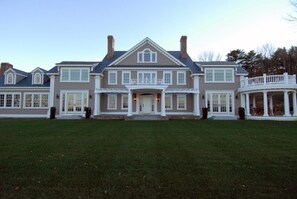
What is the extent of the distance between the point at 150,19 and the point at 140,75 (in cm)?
709

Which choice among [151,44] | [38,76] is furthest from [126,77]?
[38,76]

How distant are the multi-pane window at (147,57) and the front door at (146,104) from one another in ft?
13.8

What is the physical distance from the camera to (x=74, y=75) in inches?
971

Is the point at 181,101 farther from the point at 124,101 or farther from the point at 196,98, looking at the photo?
the point at 124,101

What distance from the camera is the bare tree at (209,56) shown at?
5003 cm

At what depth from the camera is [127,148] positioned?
718 cm

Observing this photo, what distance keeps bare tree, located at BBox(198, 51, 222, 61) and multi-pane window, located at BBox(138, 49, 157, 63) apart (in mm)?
28628

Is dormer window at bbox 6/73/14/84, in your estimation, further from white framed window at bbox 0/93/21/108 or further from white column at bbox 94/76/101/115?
white column at bbox 94/76/101/115

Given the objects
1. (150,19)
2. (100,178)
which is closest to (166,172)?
(100,178)

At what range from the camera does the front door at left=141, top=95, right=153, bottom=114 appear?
24969 millimetres

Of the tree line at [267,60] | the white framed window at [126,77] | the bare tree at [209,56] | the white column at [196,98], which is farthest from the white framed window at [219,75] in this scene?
the bare tree at [209,56]

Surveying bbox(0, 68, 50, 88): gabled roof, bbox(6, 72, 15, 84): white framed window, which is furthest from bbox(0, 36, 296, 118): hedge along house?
bbox(6, 72, 15, 84): white framed window

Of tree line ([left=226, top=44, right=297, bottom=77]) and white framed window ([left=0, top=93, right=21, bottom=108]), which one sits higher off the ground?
tree line ([left=226, top=44, right=297, bottom=77])

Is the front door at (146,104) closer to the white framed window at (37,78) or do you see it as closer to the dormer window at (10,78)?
the white framed window at (37,78)
